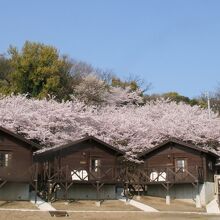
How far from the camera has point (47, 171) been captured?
34.8 meters

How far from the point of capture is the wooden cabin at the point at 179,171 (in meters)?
36.3

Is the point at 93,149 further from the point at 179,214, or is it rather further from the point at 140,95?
the point at 140,95

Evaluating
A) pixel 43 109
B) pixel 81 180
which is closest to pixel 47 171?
pixel 81 180

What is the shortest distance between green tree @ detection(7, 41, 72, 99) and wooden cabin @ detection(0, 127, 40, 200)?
20751 mm

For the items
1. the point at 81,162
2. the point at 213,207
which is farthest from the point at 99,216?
the point at 213,207

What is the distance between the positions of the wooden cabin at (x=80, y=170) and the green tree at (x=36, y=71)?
18.5 m

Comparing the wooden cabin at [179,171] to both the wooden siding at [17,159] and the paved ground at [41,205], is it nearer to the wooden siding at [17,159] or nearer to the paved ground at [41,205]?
the paved ground at [41,205]

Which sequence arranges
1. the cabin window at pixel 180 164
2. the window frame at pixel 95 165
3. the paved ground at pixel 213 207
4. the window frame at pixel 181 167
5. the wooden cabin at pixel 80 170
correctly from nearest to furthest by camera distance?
the paved ground at pixel 213 207 < the wooden cabin at pixel 80 170 < the window frame at pixel 95 165 < the window frame at pixel 181 167 < the cabin window at pixel 180 164

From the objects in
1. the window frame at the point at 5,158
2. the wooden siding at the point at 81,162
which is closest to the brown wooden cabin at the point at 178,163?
the wooden siding at the point at 81,162

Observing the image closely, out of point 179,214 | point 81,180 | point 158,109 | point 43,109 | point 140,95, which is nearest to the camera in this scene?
point 179,214

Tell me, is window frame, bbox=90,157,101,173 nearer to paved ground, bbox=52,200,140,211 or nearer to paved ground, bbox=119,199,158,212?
paved ground, bbox=52,200,140,211

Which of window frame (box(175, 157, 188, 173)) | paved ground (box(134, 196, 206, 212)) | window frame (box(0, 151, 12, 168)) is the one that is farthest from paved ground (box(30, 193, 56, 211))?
window frame (box(175, 157, 188, 173))

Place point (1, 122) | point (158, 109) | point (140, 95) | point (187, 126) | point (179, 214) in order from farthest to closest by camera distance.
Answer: point (140, 95) < point (158, 109) < point (187, 126) < point (1, 122) < point (179, 214)

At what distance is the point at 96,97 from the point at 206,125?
59.7ft
